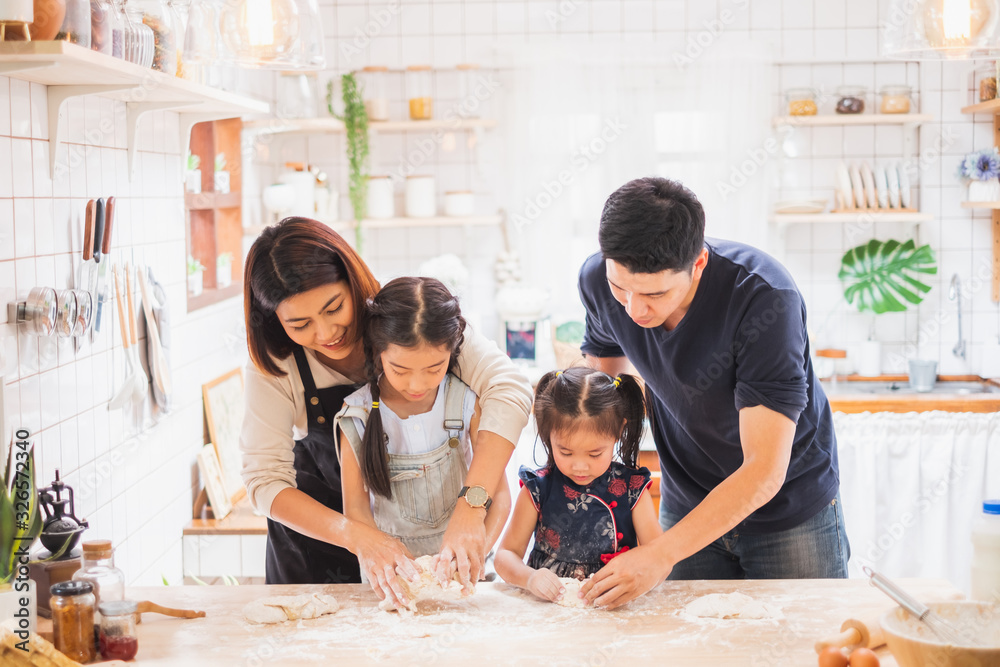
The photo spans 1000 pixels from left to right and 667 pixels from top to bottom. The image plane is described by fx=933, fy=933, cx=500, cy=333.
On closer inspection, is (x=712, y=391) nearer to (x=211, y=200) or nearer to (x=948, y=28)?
(x=948, y=28)

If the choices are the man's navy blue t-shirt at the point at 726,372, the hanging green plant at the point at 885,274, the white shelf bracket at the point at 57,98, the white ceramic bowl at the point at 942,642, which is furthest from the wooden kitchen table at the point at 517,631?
the hanging green plant at the point at 885,274

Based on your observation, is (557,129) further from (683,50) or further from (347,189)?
(347,189)

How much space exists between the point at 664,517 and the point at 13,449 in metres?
1.25

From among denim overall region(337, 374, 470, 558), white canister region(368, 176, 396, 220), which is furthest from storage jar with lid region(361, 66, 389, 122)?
denim overall region(337, 374, 470, 558)

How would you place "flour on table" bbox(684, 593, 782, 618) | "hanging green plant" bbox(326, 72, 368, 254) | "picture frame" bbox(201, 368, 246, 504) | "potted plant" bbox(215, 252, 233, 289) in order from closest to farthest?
"flour on table" bbox(684, 593, 782, 618) < "picture frame" bbox(201, 368, 246, 504) < "potted plant" bbox(215, 252, 233, 289) < "hanging green plant" bbox(326, 72, 368, 254)

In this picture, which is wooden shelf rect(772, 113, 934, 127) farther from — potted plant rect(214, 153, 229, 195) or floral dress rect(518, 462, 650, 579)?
floral dress rect(518, 462, 650, 579)

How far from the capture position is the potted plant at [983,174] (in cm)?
376

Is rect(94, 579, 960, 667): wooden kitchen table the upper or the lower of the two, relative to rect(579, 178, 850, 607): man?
lower

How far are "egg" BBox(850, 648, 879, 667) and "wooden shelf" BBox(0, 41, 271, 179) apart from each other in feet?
4.60

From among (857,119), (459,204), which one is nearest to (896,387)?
(857,119)

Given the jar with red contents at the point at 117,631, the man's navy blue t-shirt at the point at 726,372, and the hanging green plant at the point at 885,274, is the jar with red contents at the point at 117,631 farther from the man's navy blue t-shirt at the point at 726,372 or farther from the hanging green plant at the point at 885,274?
the hanging green plant at the point at 885,274

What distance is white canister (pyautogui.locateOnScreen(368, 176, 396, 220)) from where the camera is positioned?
12.8 feet

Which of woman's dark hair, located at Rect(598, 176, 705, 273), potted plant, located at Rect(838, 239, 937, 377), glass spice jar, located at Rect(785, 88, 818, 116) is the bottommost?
potted plant, located at Rect(838, 239, 937, 377)

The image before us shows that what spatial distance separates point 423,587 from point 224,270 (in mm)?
2081
